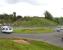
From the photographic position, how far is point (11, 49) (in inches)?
1000

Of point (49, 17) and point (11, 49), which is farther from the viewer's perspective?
point (49, 17)

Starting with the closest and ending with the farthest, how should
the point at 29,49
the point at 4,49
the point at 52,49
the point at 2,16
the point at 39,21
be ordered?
the point at 4,49, the point at 29,49, the point at 52,49, the point at 39,21, the point at 2,16

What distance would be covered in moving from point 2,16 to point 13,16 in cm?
1706

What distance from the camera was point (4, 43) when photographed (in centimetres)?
3020

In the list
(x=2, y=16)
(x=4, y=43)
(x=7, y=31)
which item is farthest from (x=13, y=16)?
(x=4, y=43)

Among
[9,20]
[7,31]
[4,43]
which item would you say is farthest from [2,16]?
[4,43]

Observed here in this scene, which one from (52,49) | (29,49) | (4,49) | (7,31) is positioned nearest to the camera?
(4,49)

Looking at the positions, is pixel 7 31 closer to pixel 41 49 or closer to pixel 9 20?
pixel 41 49

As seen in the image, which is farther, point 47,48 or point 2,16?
point 2,16

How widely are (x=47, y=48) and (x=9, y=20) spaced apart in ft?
350

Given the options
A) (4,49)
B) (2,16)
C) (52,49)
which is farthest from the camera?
(2,16)

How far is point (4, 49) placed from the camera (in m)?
25.1

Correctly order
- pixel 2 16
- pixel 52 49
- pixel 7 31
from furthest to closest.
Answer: pixel 2 16, pixel 7 31, pixel 52 49

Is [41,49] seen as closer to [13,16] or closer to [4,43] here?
[4,43]
